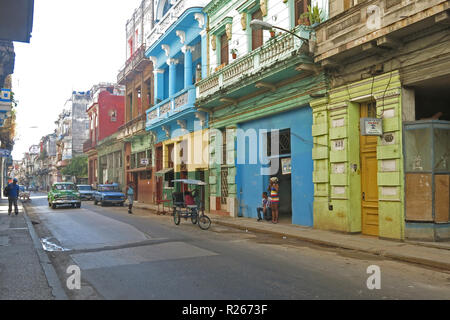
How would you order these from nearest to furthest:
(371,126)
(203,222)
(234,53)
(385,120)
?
(371,126) < (385,120) < (203,222) < (234,53)

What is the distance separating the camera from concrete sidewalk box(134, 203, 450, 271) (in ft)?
26.9

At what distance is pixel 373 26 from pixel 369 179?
14.4 ft

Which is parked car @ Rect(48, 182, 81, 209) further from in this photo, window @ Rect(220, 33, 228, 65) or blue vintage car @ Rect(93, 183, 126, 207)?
window @ Rect(220, 33, 228, 65)

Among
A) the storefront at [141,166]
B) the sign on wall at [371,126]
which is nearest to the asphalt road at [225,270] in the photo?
the sign on wall at [371,126]

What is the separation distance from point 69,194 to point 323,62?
60.0 ft

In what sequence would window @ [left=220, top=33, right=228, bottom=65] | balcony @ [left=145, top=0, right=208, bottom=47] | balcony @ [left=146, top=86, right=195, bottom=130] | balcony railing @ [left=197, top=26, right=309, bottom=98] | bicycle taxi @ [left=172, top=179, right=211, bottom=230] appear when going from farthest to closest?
balcony @ [left=146, top=86, right=195, bottom=130] → balcony @ [left=145, top=0, right=208, bottom=47] → window @ [left=220, top=33, right=228, bottom=65] → bicycle taxi @ [left=172, top=179, right=211, bottom=230] → balcony railing @ [left=197, top=26, right=309, bottom=98]

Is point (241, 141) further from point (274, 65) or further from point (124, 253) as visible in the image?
point (124, 253)

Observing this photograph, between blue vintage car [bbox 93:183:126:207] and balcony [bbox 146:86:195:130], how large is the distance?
5.48 meters

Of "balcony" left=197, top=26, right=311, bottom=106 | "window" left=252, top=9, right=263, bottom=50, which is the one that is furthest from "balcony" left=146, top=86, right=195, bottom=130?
"window" left=252, top=9, right=263, bottom=50

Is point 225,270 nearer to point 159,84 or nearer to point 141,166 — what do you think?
point 159,84

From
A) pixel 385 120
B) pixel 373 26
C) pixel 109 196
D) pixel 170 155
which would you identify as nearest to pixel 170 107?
pixel 170 155

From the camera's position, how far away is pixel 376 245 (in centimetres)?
987

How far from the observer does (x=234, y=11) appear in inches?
706

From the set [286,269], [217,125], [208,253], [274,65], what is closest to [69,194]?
[217,125]
